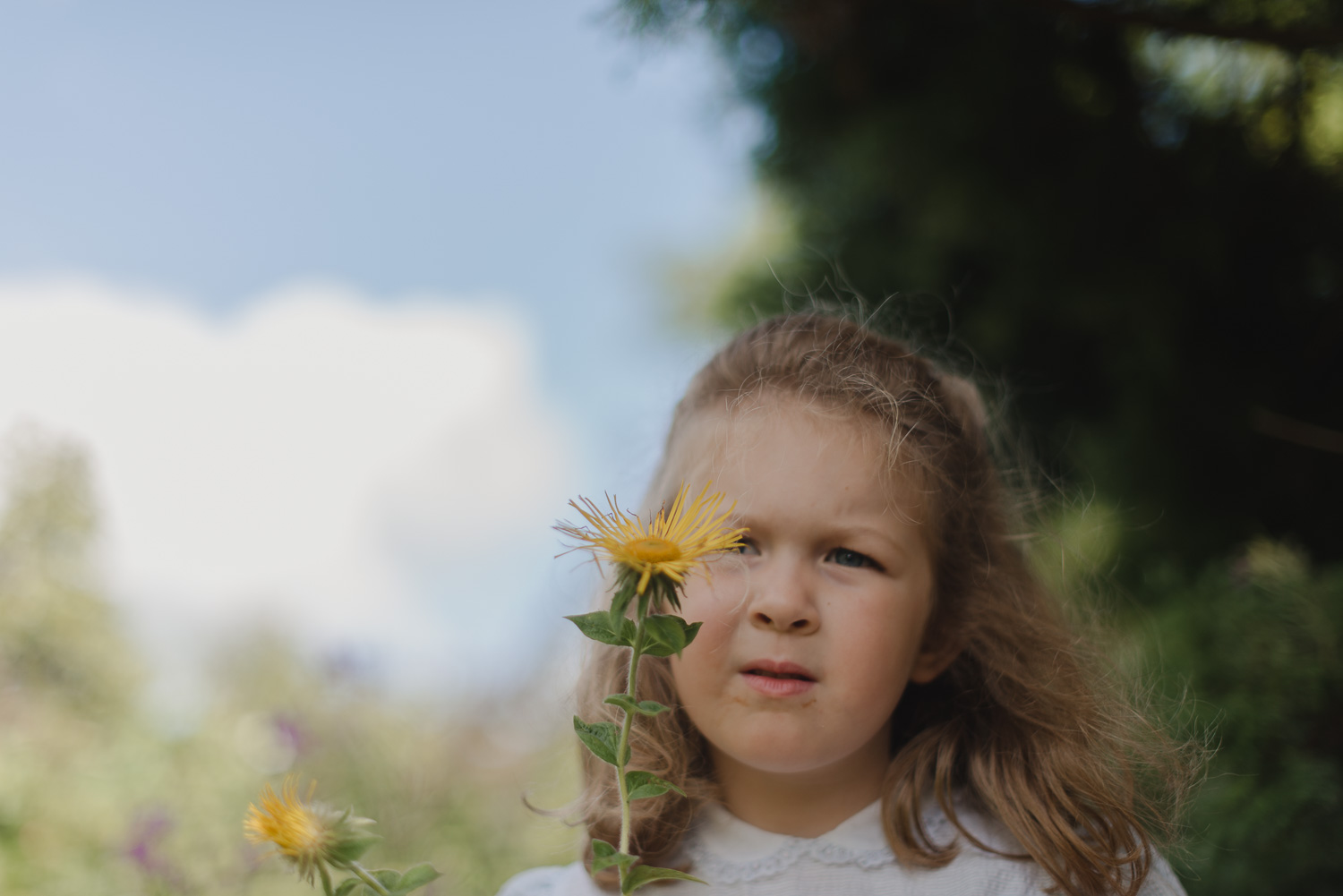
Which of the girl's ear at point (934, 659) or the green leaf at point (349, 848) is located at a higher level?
the girl's ear at point (934, 659)

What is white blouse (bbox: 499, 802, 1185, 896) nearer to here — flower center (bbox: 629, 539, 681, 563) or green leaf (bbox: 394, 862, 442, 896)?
green leaf (bbox: 394, 862, 442, 896)

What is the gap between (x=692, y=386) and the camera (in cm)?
144

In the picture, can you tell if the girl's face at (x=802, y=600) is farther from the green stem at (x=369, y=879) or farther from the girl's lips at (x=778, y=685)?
the green stem at (x=369, y=879)

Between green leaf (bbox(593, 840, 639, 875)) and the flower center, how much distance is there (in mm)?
232

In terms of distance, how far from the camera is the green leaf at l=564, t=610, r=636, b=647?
0.69 metres

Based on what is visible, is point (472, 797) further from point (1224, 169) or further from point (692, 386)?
point (1224, 169)

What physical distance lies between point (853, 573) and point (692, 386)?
41 centimetres

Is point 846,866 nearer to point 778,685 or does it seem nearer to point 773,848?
point 773,848

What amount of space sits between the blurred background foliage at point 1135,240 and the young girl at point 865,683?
32cm

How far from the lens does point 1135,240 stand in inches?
76.9

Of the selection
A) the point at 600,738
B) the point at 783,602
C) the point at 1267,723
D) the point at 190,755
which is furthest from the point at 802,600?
the point at 190,755

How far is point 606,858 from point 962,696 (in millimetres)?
816

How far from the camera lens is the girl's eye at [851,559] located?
1.18 meters

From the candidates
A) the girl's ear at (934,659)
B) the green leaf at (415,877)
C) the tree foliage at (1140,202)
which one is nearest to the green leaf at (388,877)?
the green leaf at (415,877)
